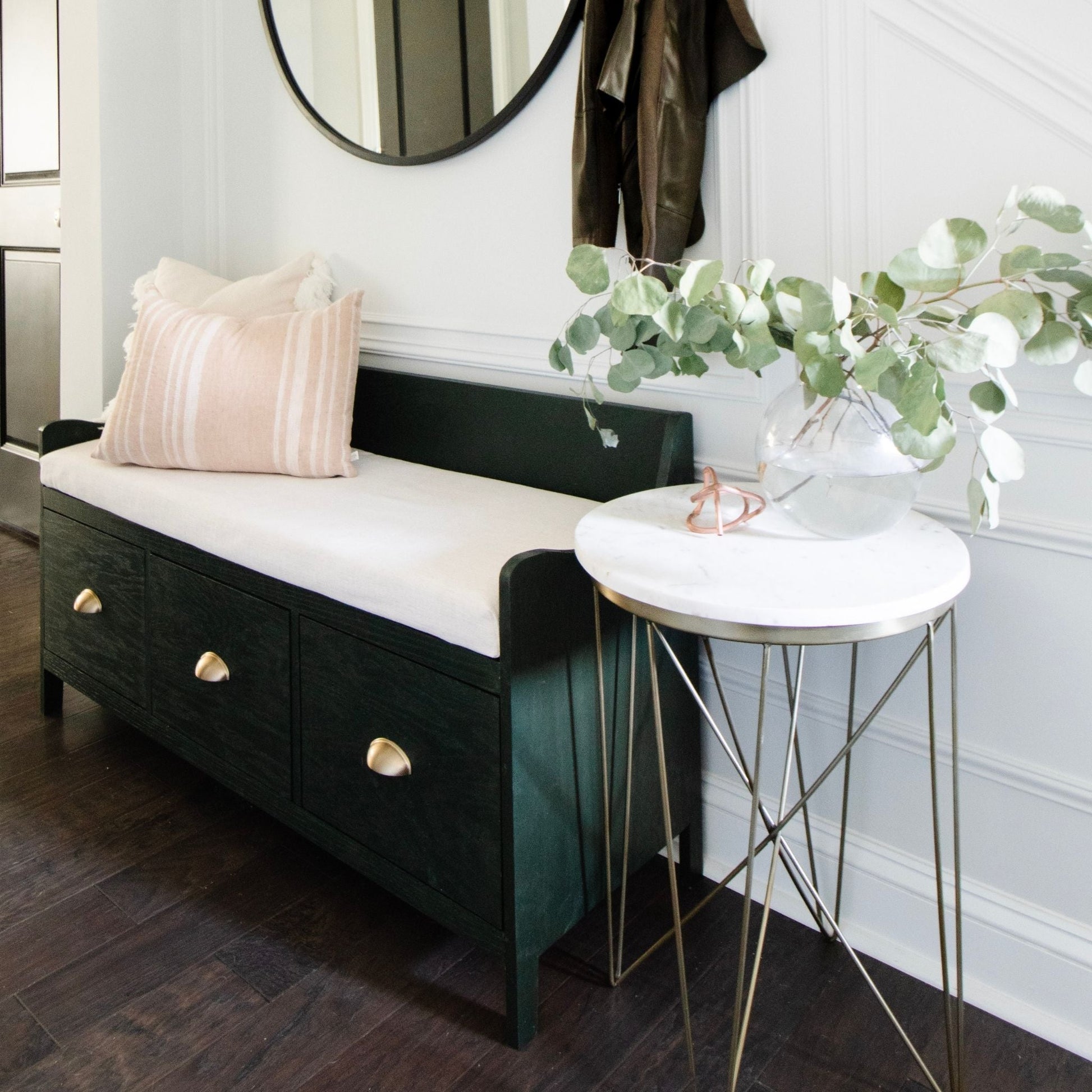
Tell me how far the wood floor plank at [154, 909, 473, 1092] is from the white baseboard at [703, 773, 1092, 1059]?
496mm

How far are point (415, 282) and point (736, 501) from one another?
0.99 metres

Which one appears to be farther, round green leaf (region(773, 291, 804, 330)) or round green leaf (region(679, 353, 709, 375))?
round green leaf (region(679, 353, 709, 375))

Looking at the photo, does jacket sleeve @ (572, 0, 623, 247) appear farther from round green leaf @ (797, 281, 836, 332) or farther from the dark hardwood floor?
the dark hardwood floor

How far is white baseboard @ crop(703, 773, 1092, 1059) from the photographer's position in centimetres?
142

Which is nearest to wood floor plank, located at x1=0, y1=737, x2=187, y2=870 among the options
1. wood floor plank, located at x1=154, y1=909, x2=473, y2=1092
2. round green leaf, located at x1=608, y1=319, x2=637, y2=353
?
wood floor plank, located at x1=154, y1=909, x2=473, y2=1092

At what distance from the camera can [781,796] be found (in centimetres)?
142

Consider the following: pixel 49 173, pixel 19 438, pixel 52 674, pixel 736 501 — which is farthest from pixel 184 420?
pixel 19 438

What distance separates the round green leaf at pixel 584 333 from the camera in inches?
49.4

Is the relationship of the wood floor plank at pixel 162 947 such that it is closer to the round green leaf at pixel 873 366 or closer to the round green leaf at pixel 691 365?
the round green leaf at pixel 691 365

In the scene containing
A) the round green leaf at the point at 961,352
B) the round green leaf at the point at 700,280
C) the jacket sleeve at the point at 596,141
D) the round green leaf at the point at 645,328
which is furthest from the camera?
the jacket sleeve at the point at 596,141

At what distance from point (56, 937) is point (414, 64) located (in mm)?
1620

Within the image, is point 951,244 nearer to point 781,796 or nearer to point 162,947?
point 781,796

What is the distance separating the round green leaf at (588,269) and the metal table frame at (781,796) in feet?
1.11

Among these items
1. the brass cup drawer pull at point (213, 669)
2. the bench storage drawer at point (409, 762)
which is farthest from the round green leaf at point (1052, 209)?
the brass cup drawer pull at point (213, 669)
